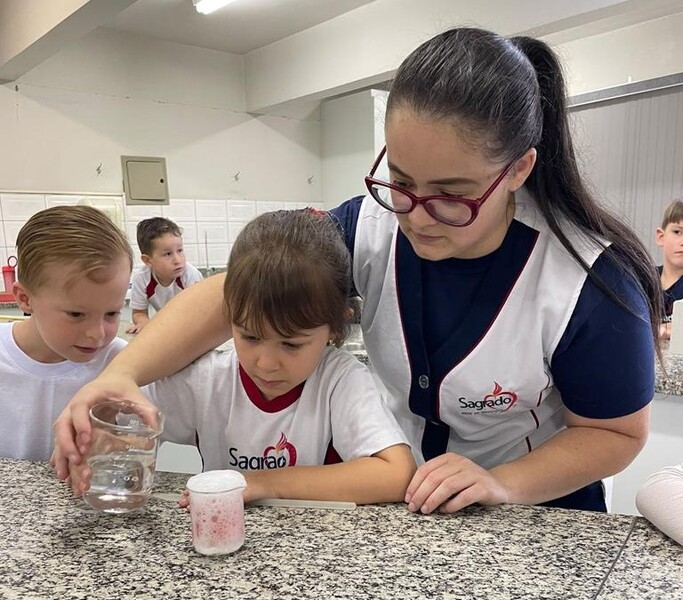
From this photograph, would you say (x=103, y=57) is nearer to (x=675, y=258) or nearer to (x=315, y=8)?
(x=315, y=8)

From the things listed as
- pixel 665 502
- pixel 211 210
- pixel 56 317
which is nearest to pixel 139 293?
pixel 211 210

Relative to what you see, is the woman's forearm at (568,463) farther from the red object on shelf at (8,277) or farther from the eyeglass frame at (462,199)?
the red object on shelf at (8,277)

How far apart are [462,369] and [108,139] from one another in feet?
13.1

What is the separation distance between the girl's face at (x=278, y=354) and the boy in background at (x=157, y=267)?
231 centimetres

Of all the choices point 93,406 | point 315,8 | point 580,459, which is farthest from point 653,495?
point 315,8

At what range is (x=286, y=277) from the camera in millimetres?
840

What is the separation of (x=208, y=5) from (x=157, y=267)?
1649 millimetres

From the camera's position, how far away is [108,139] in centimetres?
419

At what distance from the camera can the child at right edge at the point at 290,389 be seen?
0.75m

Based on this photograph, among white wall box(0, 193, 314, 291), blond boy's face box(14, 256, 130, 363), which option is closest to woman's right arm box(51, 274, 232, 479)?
blond boy's face box(14, 256, 130, 363)

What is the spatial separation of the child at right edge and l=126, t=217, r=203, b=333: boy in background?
2.21 m

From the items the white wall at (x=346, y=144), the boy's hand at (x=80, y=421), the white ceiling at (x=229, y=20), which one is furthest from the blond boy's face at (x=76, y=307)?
the white wall at (x=346, y=144)

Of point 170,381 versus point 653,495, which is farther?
point 170,381

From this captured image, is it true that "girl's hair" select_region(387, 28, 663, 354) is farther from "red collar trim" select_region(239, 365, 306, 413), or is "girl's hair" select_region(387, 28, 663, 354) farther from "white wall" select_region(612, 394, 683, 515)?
"white wall" select_region(612, 394, 683, 515)
